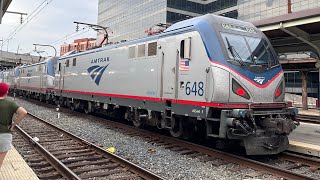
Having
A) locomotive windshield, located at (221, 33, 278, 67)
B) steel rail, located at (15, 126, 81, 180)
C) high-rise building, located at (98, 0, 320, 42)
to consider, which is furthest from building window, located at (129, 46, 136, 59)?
high-rise building, located at (98, 0, 320, 42)

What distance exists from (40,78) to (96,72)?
1329 centimetres

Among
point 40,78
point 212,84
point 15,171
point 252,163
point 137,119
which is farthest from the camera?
point 40,78

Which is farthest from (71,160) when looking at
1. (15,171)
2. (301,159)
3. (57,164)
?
(301,159)

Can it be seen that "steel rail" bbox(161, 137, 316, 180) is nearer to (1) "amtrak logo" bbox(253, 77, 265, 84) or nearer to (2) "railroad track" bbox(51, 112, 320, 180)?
(2) "railroad track" bbox(51, 112, 320, 180)

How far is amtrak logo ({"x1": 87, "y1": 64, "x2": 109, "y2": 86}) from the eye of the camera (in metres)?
14.9

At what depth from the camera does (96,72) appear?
50.9 feet

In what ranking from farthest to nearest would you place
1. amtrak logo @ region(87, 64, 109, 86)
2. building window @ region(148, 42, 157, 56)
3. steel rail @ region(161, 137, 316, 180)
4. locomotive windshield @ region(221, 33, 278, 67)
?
amtrak logo @ region(87, 64, 109, 86), building window @ region(148, 42, 157, 56), locomotive windshield @ region(221, 33, 278, 67), steel rail @ region(161, 137, 316, 180)

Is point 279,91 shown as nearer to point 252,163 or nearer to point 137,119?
point 252,163

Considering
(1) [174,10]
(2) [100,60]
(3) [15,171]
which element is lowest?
(3) [15,171]

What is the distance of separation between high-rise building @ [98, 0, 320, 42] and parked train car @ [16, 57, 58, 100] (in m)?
25.4

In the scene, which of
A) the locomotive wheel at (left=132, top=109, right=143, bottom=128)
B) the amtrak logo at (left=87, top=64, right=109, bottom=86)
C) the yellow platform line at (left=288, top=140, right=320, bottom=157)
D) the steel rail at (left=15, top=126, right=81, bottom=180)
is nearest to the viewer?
the steel rail at (left=15, top=126, right=81, bottom=180)

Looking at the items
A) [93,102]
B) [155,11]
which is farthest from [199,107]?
[155,11]

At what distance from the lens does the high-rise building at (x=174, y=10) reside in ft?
190

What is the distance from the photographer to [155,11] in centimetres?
6769
